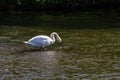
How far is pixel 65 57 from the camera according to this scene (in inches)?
956

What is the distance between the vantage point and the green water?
20.2 m

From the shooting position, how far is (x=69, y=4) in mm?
52188

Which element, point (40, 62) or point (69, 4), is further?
point (69, 4)

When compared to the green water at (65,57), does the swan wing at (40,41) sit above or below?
above

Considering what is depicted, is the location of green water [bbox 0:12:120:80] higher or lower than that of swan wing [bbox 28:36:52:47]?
lower

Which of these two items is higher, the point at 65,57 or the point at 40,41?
the point at 40,41

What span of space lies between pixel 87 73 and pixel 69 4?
32.2 m

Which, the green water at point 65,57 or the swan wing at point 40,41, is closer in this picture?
the green water at point 65,57

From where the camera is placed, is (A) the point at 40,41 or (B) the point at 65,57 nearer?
(B) the point at 65,57

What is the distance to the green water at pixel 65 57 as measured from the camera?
66.4 ft

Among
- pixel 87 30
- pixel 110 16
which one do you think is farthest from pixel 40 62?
pixel 110 16

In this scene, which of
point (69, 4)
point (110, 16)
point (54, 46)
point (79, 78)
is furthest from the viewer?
point (69, 4)

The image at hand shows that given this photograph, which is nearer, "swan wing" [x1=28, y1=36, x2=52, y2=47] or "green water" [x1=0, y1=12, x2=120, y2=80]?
"green water" [x1=0, y1=12, x2=120, y2=80]

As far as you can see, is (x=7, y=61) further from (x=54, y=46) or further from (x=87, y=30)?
(x=87, y=30)
